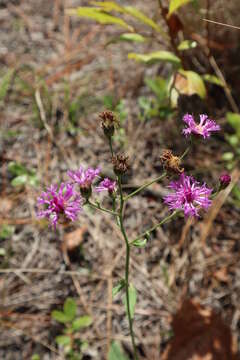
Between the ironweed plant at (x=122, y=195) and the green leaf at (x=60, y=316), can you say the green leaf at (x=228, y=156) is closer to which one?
the ironweed plant at (x=122, y=195)

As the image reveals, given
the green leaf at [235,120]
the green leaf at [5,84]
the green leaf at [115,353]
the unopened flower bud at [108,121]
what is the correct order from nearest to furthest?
the unopened flower bud at [108,121]
the green leaf at [115,353]
the green leaf at [235,120]
the green leaf at [5,84]

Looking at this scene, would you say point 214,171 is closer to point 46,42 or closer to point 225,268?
point 225,268

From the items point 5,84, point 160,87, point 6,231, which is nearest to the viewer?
point 6,231

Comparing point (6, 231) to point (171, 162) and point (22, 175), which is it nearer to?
point (22, 175)

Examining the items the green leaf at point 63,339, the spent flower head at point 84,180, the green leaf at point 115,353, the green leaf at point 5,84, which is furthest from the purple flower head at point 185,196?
the green leaf at point 5,84

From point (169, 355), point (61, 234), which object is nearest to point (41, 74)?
point (61, 234)

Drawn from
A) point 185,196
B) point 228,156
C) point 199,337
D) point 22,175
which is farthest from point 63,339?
point 228,156
